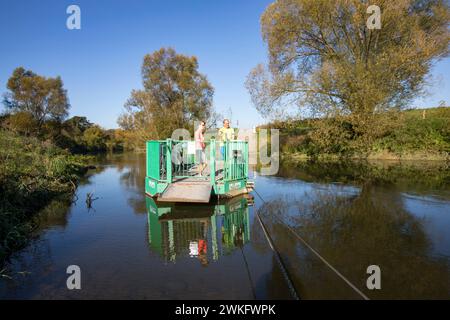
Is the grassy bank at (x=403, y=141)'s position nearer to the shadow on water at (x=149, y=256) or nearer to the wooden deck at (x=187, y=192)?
the wooden deck at (x=187, y=192)

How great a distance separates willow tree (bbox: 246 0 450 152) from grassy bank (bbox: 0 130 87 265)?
15674 mm

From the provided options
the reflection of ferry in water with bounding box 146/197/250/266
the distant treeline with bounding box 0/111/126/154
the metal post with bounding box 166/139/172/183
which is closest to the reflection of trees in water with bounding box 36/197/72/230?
the reflection of ferry in water with bounding box 146/197/250/266

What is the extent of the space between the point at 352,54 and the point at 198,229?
784 inches

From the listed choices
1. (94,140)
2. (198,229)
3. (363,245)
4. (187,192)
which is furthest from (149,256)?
(94,140)

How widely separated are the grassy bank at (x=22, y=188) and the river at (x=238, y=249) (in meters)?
0.30

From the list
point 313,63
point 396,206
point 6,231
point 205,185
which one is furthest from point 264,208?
point 313,63

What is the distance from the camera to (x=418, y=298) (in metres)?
3.74

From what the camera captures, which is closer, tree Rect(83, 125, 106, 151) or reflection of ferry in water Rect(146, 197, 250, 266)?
reflection of ferry in water Rect(146, 197, 250, 266)

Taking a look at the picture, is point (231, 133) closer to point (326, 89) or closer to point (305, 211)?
point (305, 211)

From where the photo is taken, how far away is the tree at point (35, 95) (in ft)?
105

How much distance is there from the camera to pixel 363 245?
18.5ft

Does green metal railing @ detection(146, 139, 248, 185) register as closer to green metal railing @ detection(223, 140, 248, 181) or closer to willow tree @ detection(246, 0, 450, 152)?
green metal railing @ detection(223, 140, 248, 181)

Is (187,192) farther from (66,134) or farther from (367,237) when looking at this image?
(66,134)

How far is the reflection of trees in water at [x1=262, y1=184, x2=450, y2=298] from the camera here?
411 cm
